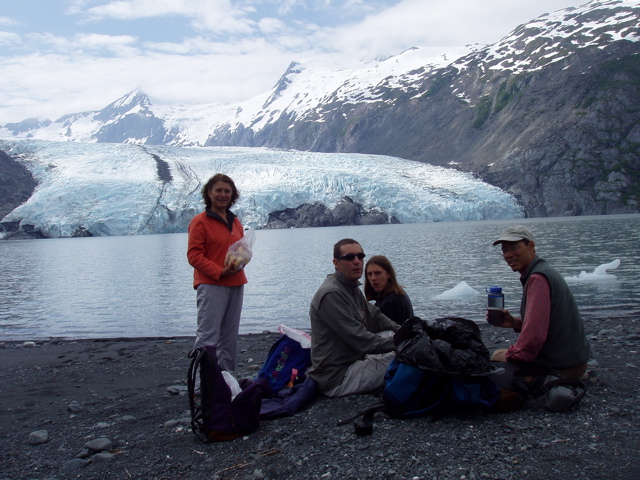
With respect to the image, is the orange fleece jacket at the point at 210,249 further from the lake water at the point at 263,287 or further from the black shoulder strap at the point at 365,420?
the lake water at the point at 263,287

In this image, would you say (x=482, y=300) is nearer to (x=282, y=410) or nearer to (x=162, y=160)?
(x=282, y=410)

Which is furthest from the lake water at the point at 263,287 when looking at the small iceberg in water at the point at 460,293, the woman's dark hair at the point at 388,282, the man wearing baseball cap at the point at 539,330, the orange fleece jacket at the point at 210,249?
the man wearing baseball cap at the point at 539,330

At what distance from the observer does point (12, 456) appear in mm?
4324

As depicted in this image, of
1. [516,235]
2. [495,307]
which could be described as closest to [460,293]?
[495,307]

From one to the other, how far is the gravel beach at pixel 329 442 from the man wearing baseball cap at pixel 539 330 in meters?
0.25

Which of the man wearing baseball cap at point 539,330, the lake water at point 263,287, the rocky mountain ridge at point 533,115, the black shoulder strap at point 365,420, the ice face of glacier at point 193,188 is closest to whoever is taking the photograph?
the black shoulder strap at point 365,420

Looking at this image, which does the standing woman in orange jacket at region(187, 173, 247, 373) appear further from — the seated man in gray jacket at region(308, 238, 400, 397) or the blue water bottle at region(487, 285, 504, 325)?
the blue water bottle at region(487, 285, 504, 325)

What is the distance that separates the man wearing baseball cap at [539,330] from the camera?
161 inches

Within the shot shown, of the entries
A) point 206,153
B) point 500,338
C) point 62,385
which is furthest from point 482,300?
point 206,153

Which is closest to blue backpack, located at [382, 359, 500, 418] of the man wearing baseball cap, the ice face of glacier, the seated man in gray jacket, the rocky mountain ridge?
the man wearing baseball cap

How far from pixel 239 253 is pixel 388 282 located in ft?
4.81

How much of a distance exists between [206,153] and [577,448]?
70.2m

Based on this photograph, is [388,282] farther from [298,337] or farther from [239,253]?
[239,253]

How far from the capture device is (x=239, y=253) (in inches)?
209
